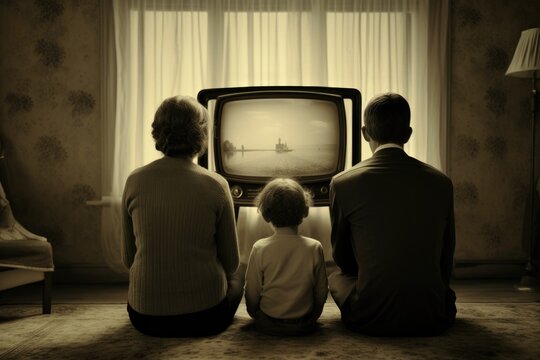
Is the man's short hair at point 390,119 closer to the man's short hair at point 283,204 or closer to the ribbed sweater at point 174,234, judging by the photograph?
the man's short hair at point 283,204

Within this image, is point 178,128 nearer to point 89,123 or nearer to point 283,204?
point 283,204

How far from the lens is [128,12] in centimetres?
295

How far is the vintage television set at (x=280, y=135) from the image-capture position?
7.47 ft

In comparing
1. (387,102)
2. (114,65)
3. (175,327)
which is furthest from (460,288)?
(114,65)

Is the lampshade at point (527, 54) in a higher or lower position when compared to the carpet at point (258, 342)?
higher

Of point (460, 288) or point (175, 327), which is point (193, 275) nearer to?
point (175, 327)

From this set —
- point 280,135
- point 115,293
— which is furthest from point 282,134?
point 115,293

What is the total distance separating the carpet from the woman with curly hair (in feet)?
0.33

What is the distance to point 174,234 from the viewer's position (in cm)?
163

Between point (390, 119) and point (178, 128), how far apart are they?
0.67m

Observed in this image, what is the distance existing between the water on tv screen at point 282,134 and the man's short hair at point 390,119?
1.95 feet

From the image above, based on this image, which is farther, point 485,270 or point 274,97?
point 485,270

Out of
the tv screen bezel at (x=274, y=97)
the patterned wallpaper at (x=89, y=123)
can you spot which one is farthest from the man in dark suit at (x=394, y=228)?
the patterned wallpaper at (x=89, y=123)

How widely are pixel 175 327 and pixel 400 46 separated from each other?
79.5 inches
